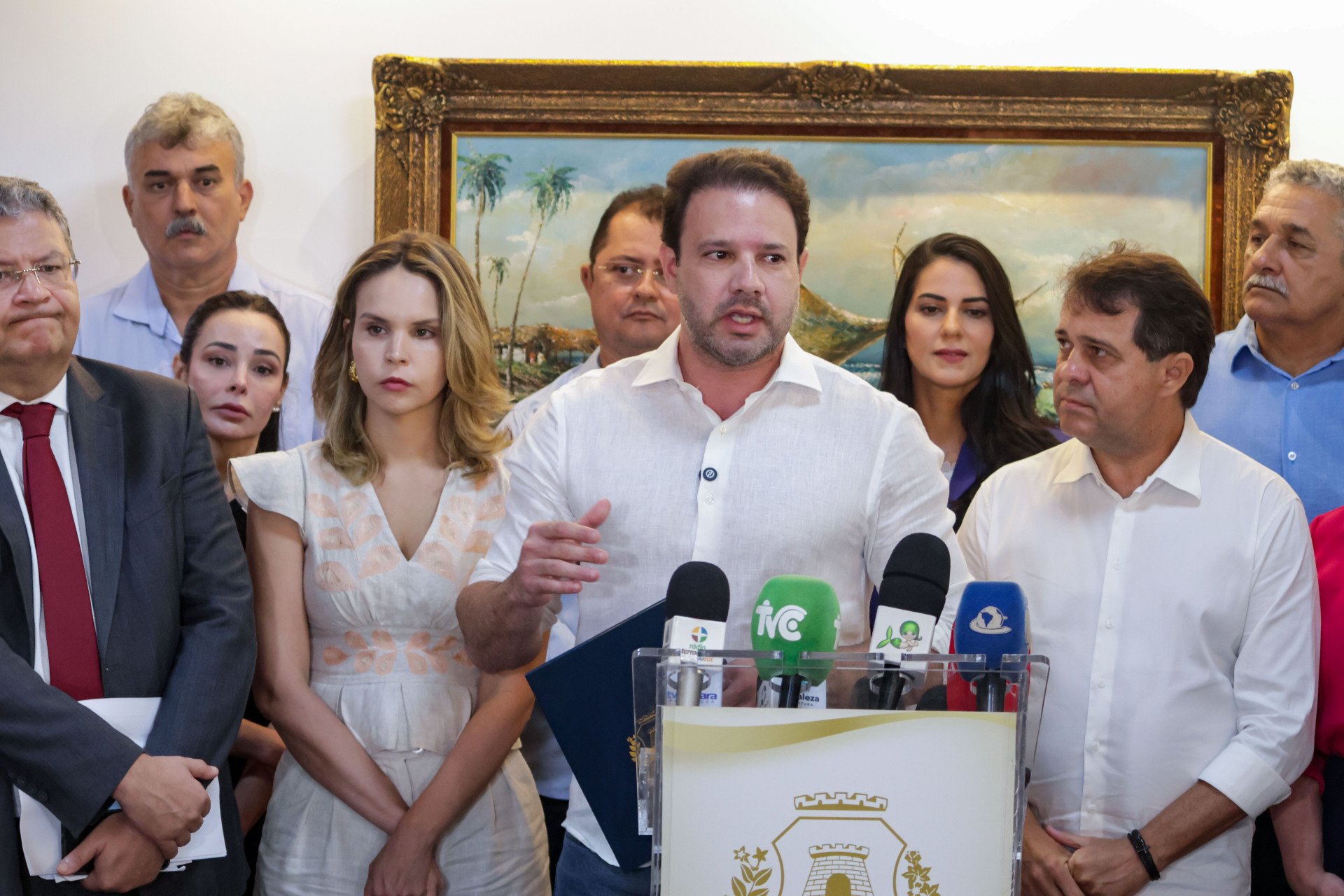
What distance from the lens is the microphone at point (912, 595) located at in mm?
1432

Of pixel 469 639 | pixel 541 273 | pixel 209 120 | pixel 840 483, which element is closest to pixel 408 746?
pixel 469 639

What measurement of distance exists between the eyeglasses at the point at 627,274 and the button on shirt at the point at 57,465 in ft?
4.77

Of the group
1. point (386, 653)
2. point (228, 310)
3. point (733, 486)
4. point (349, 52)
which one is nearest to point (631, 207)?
point (349, 52)

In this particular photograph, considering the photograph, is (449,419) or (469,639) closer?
(469,639)

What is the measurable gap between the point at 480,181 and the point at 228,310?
78cm

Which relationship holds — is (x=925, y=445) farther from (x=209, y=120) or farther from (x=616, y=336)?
(x=209, y=120)

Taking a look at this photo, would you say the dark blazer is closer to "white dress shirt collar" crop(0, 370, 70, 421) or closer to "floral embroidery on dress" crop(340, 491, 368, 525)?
"white dress shirt collar" crop(0, 370, 70, 421)

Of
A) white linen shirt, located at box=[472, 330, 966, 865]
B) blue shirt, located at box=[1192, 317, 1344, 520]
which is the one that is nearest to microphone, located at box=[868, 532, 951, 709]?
white linen shirt, located at box=[472, 330, 966, 865]

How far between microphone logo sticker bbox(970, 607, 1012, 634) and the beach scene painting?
6.73 ft

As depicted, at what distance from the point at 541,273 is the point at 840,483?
1658mm

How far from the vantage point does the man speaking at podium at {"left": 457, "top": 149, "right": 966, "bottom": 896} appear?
207cm

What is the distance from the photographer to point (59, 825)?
7.07ft

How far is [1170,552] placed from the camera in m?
2.36

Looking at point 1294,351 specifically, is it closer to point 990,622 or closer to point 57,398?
point 990,622
